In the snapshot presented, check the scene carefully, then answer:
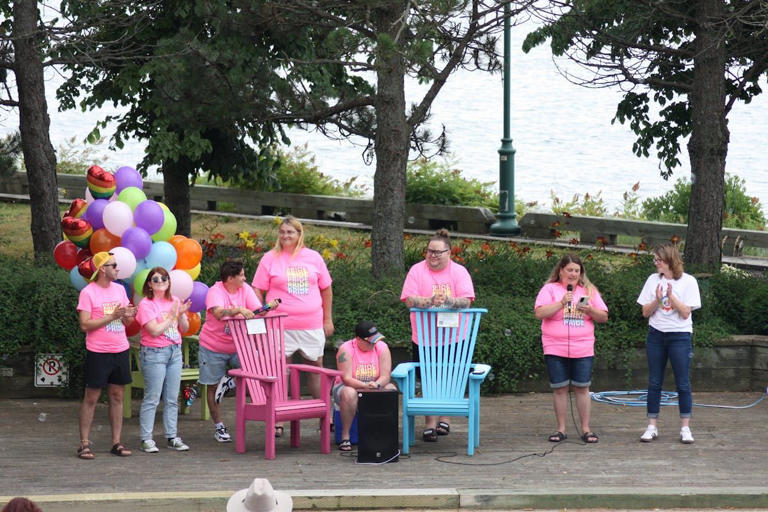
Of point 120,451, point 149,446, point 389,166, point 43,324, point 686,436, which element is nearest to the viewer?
point 120,451

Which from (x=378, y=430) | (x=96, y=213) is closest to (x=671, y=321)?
(x=378, y=430)

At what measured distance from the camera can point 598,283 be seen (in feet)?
40.2

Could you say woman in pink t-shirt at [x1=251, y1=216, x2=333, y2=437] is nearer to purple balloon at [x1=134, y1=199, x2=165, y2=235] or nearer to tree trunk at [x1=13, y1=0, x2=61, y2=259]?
purple balloon at [x1=134, y1=199, x2=165, y2=235]

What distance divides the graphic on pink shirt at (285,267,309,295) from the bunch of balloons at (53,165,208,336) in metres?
1.00

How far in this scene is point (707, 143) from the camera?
13305 mm

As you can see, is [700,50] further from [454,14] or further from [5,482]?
[5,482]

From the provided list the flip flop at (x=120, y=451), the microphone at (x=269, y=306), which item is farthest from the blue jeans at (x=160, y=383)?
the microphone at (x=269, y=306)

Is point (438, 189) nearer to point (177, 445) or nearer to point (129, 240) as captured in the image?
point (129, 240)

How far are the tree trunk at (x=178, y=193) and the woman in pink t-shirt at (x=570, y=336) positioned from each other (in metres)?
7.85

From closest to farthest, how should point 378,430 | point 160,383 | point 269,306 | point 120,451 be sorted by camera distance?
point 378,430, point 120,451, point 160,383, point 269,306

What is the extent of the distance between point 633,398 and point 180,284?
4.49 m

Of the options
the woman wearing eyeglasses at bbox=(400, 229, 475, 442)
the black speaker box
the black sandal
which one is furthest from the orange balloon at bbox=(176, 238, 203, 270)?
the black sandal

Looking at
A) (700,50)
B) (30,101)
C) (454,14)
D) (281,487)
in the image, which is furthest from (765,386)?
(30,101)

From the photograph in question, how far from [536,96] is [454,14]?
55.2 meters
